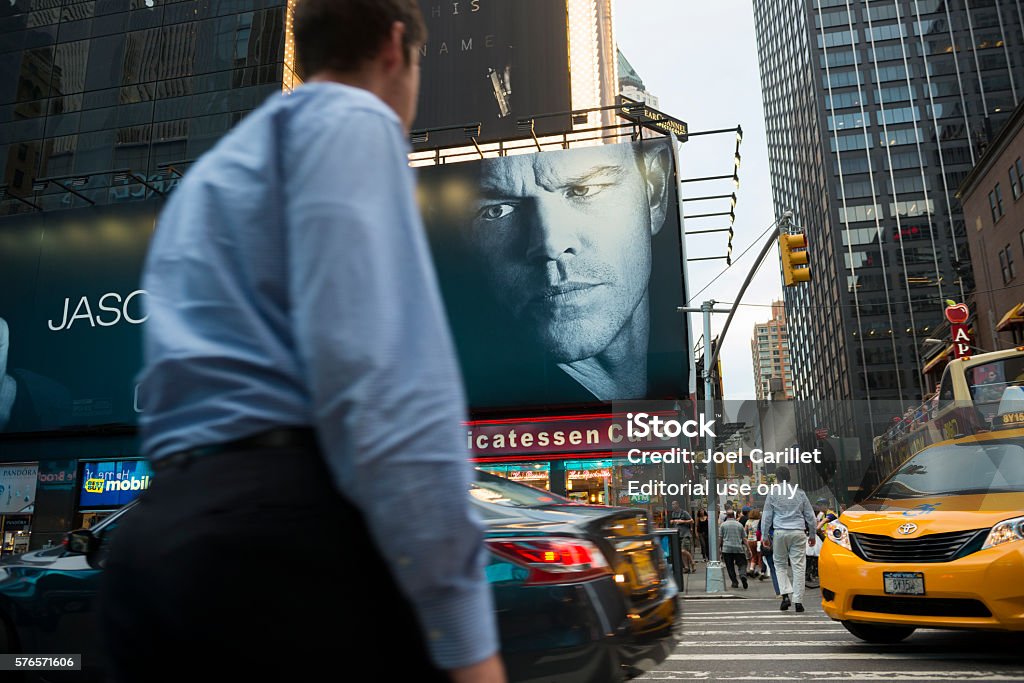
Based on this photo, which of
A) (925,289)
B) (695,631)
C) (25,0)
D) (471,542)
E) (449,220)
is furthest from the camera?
(925,289)

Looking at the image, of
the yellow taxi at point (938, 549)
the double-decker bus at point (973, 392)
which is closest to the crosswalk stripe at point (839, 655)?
the yellow taxi at point (938, 549)

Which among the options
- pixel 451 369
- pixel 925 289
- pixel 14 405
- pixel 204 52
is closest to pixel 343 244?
pixel 451 369

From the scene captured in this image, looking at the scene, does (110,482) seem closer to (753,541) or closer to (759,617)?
(753,541)

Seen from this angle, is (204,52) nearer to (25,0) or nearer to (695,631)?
(25,0)

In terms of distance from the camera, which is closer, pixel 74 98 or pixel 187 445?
pixel 187 445

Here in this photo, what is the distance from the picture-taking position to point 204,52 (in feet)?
102

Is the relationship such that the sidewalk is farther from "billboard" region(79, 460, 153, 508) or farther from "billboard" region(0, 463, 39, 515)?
"billboard" region(0, 463, 39, 515)

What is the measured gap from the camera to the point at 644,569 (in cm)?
445

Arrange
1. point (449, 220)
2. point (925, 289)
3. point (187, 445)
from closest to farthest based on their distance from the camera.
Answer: point (187, 445) < point (449, 220) < point (925, 289)

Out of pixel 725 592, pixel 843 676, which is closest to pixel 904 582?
pixel 843 676

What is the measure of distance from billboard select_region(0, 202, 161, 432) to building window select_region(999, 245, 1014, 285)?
4528 centimetres

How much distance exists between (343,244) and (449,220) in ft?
77.5

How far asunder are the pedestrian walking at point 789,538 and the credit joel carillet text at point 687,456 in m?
6.51

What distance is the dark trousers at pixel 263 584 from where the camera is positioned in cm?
109
